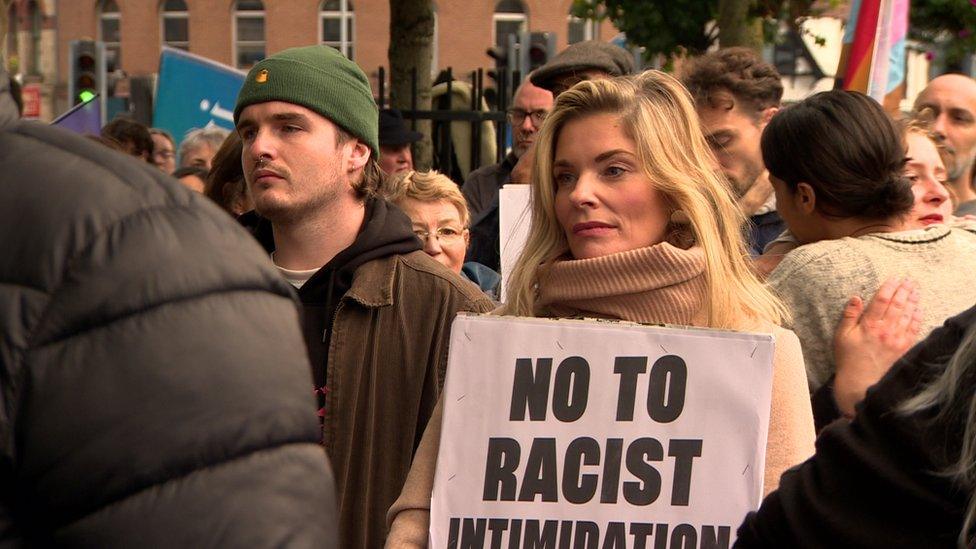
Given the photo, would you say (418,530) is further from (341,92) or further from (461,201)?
(461,201)

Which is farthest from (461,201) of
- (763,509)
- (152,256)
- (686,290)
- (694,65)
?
(152,256)

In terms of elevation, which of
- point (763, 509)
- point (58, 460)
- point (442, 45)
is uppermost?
point (58, 460)

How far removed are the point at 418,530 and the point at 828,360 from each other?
1166mm

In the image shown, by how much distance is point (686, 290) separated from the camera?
3.19 m

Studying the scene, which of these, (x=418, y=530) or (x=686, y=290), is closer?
(x=418, y=530)

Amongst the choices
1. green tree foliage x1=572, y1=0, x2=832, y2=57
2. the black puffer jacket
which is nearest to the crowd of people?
the black puffer jacket

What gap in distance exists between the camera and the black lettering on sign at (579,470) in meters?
2.91

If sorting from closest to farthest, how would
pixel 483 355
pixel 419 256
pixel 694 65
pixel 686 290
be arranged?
pixel 483 355, pixel 686 290, pixel 419 256, pixel 694 65

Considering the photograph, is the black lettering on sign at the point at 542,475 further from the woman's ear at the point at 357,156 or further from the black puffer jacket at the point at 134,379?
the woman's ear at the point at 357,156

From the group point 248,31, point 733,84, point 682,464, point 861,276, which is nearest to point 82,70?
point 733,84

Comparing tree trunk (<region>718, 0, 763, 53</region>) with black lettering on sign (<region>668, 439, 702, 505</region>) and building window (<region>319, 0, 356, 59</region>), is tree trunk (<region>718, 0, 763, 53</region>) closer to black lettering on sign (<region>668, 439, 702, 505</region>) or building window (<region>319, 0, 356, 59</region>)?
black lettering on sign (<region>668, 439, 702, 505</region>)

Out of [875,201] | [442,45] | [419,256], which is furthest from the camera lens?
[442,45]

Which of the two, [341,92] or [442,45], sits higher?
[341,92]

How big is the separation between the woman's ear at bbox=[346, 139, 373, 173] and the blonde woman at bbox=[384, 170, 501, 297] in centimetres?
109
